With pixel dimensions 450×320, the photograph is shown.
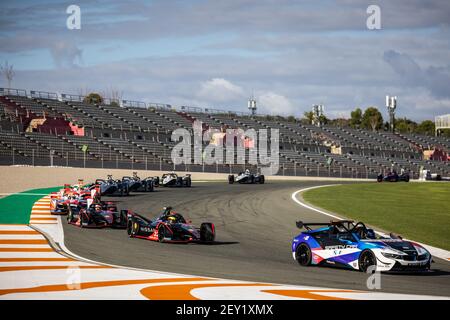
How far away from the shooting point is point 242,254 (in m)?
17.9

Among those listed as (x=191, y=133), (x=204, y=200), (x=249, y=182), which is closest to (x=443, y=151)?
(x=191, y=133)

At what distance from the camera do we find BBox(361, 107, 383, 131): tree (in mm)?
169875

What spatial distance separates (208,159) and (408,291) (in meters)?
58.6

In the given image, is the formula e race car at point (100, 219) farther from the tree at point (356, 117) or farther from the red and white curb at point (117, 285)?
the tree at point (356, 117)

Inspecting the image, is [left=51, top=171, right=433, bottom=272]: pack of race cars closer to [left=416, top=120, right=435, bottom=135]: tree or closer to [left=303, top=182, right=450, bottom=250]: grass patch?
[left=303, top=182, right=450, bottom=250]: grass patch

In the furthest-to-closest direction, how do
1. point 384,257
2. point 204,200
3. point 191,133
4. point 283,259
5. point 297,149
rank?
point 297,149, point 191,133, point 204,200, point 283,259, point 384,257

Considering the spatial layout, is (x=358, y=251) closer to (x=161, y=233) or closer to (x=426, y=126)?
(x=161, y=233)

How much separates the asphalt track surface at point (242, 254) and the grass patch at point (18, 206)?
2489 millimetres

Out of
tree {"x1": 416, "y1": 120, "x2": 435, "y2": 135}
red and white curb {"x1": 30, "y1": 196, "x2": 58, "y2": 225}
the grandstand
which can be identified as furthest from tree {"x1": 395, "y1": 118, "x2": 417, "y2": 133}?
red and white curb {"x1": 30, "y1": 196, "x2": 58, "y2": 225}

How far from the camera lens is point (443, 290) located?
13.2 meters

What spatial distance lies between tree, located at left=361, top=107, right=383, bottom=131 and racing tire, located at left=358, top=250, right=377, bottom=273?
6173 inches

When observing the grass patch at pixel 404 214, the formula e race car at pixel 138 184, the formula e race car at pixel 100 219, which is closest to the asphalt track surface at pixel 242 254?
the formula e race car at pixel 100 219

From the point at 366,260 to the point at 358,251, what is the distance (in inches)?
11.2
